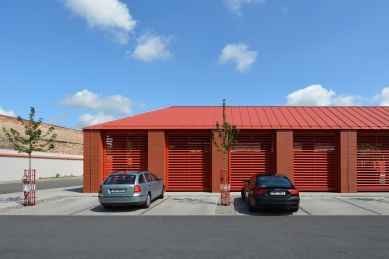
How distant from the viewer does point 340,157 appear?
61.2 ft

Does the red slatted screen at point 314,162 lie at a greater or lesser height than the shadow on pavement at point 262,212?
greater

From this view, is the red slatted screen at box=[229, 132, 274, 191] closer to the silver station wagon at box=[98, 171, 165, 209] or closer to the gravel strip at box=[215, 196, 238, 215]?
the gravel strip at box=[215, 196, 238, 215]

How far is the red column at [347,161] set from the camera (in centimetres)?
1852

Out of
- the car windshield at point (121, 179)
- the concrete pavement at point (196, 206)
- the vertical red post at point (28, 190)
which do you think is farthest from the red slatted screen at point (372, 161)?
the vertical red post at point (28, 190)

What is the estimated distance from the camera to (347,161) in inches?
731

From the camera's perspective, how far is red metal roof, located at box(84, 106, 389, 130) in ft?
63.0

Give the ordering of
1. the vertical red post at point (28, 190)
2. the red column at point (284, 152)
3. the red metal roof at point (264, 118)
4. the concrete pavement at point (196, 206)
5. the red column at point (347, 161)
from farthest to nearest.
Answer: the red metal roof at point (264, 118), the red column at point (284, 152), the red column at point (347, 161), the vertical red post at point (28, 190), the concrete pavement at point (196, 206)

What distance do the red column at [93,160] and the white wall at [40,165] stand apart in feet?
54.6

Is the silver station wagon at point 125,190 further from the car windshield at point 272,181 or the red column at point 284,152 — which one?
the red column at point 284,152

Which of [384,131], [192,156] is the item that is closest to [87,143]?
[192,156]

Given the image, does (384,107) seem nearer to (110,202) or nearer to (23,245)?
(110,202)

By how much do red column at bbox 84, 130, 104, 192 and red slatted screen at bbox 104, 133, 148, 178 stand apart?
0.64 m

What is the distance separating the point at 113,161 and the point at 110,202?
7.20 m

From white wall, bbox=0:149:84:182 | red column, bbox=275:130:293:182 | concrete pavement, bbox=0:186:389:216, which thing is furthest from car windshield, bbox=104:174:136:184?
white wall, bbox=0:149:84:182
